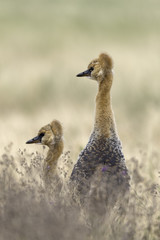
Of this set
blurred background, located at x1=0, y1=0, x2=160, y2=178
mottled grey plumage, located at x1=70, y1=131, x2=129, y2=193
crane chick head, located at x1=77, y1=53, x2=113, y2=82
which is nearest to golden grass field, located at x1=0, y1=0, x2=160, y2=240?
blurred background, located at x1=0, y1=0, x2=160, y2=178

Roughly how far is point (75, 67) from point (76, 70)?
38 cm

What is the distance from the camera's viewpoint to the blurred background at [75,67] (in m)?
13.8

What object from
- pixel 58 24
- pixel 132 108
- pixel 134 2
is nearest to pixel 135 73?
pixel 132 108

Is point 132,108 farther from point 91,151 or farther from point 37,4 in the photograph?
point 37,4

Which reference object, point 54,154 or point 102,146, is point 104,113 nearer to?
point 102,146

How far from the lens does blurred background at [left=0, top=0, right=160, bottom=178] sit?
542 inches

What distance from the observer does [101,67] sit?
7602 millimetres

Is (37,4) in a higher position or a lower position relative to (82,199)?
higher

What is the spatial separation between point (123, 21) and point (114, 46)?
13.6ft

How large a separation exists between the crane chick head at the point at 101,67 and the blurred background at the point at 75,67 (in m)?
1.67

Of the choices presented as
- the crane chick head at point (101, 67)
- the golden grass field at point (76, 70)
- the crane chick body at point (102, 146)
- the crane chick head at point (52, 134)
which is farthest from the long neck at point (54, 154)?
the crane chick head at point (101, 67)

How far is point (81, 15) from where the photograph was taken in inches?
1089

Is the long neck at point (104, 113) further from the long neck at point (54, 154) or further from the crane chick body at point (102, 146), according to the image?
the long neck at point (54, 154)

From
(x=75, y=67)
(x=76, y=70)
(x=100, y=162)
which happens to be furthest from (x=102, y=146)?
(x=75, y=67)
